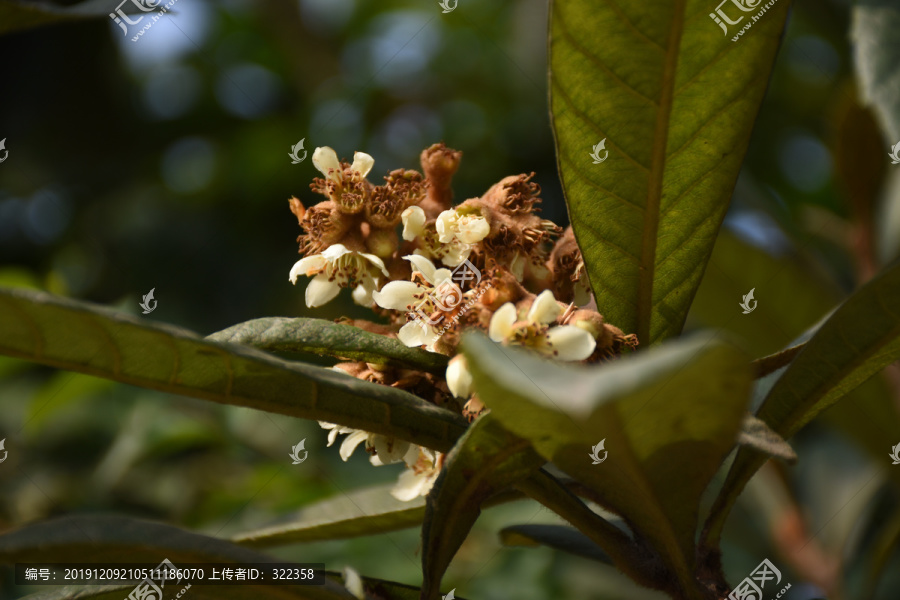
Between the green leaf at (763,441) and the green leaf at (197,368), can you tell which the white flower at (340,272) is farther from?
the green leaf at (763,441)

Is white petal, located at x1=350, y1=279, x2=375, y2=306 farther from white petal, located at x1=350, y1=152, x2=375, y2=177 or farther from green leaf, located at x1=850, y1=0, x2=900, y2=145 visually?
green leaf, located at x1=850, y1=0, x2=900, y2=145

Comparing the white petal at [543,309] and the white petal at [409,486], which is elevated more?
the white petal at [543,309]

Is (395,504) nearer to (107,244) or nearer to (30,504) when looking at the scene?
(30,504)

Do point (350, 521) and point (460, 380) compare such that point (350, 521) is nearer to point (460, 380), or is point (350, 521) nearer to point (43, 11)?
point (460, 380)

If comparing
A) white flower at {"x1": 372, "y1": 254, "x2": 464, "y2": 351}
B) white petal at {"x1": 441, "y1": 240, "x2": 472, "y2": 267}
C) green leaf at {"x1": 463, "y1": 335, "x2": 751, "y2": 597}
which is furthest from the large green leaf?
white petal at {"x1": 441, "y1": 240, "x2": 472, "y2": 267}

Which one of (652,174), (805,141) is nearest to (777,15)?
(652,174)

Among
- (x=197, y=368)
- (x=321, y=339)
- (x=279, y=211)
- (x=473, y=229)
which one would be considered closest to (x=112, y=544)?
(x=197, y=368)

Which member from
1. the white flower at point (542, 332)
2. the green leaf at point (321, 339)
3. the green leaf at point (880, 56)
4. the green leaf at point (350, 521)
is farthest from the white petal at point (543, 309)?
the green leaf at point (880, 56)
